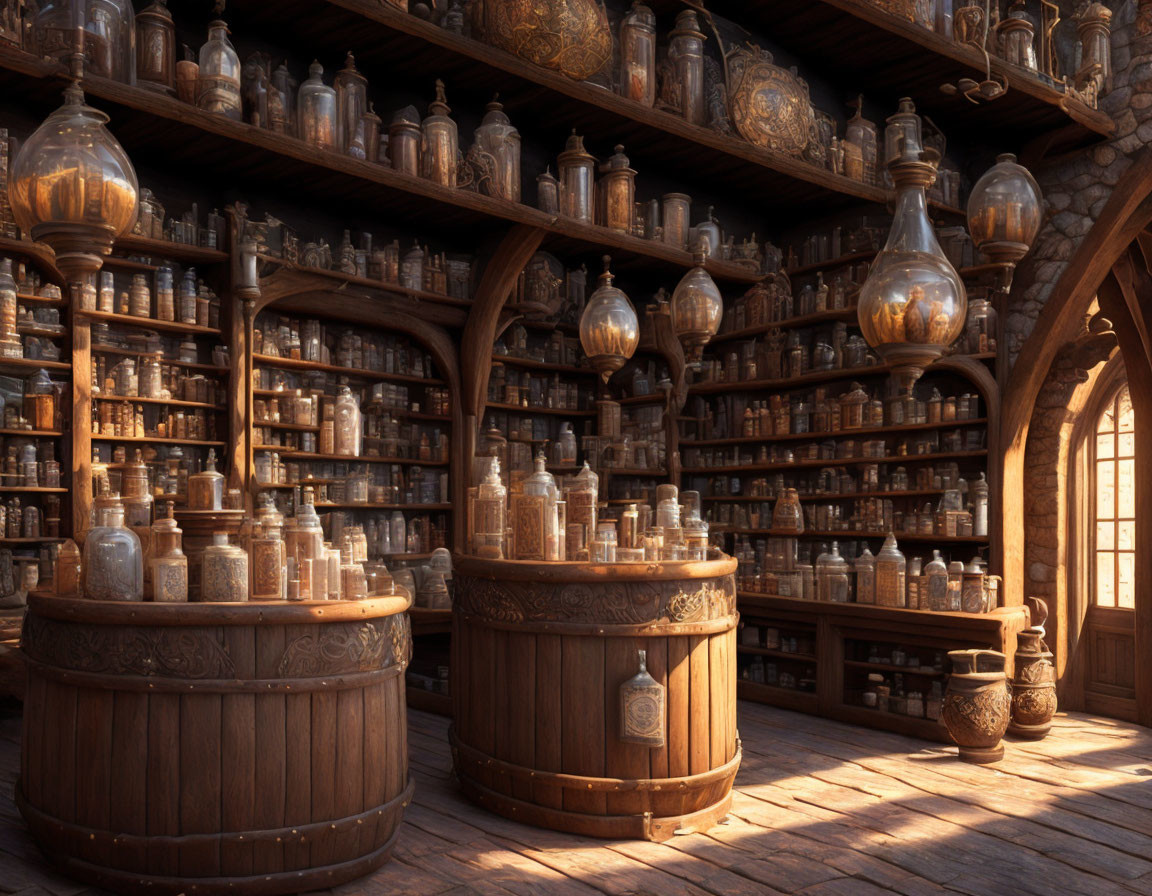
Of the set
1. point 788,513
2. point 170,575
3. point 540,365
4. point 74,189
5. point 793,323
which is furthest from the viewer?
A: point 540,365

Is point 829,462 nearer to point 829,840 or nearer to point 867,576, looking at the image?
point 867,576

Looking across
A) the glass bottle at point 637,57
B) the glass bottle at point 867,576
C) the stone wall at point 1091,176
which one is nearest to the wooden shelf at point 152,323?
the glass bottle at point 637,57

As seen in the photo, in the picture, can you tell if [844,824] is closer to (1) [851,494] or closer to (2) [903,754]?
(2) [903,754]

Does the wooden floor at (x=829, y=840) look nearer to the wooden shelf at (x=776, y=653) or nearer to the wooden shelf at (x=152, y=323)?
the wooden shelf at (x=776, y=653)

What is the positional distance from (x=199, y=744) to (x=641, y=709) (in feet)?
5.65

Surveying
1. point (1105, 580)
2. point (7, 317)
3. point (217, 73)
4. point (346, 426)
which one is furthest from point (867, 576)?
point (7, 317)

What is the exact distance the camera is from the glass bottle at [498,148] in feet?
21.0

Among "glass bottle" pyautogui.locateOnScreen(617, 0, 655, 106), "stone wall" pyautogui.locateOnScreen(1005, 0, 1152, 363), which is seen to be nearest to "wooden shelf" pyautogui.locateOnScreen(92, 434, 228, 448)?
"glass bottle" pyautogui.locateOnScreen(617, 0, 655, 106)

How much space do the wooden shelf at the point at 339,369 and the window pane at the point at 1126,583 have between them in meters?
5.30

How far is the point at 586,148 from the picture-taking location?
7.37 metres

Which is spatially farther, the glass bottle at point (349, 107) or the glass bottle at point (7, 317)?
the glass bottle at point (349, 107)

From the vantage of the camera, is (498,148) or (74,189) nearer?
(74,189)

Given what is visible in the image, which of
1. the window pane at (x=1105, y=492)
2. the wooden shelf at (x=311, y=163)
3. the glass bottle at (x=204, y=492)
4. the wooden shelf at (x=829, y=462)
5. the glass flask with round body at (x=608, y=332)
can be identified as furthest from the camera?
the window pane at (x=1105, y=492)

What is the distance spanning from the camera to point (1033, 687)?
248 inches
